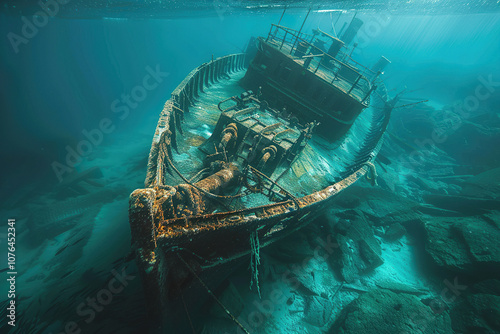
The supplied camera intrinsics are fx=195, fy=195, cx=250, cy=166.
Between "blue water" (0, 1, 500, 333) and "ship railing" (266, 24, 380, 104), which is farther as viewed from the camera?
"ship railing" (266, 24, 380, 104)

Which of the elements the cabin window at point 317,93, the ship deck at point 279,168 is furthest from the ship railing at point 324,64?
the ship deck at point 279,168

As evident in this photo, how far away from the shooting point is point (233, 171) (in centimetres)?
478

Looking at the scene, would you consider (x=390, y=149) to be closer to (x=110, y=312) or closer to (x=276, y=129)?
(x=276, y=129)

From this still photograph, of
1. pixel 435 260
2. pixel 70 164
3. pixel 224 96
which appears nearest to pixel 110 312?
pixel 224 96

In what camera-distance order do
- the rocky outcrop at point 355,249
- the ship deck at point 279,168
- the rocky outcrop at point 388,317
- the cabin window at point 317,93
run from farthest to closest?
the cabin window at point 317,93 < the rocky outcrop at point 355,249 < the ship deck at point 279,168 < the rocky outcrop at point 388,317

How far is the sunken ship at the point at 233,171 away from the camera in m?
2.88

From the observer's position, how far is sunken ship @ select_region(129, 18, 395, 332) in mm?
2883

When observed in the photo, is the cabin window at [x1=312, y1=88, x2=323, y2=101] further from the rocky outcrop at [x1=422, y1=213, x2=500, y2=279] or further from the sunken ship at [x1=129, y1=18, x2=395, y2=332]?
the rocky outcrop at [x1=422, y1=213, x2=500, y2=279]

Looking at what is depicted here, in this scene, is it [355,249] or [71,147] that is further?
[71,147]

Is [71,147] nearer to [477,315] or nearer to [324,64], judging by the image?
[324,64]

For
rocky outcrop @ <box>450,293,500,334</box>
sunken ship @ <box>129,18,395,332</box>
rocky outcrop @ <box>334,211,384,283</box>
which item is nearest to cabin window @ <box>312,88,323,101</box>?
sunken ship @ <box>129,18,395,332</box>

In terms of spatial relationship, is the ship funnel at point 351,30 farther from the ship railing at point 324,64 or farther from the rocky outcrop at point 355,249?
the rocky outcrop at point 355,249

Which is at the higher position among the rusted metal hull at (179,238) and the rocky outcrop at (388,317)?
the rusted metal hull at (179,238)

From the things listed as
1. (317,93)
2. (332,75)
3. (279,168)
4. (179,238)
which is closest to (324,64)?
(332,75)
